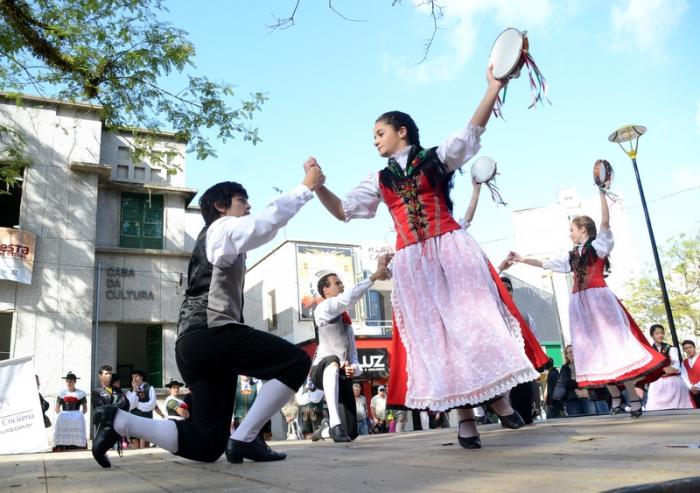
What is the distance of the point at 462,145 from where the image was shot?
3.25m

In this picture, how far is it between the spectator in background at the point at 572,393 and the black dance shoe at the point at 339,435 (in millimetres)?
5013

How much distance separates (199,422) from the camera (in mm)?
3246

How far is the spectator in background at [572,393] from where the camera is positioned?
30.8ft

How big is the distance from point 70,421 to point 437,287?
33.7ft

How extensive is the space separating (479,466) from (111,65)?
661 cm

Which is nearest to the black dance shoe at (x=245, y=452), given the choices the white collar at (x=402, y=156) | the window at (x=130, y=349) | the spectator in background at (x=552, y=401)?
the white collar at (x=402, y=156)

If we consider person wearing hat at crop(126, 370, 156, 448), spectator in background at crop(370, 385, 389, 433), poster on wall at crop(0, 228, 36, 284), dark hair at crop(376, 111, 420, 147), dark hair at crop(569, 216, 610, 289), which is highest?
poster on wall at crop(0, 228, 36, 284)

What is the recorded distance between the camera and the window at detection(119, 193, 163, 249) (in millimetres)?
16938

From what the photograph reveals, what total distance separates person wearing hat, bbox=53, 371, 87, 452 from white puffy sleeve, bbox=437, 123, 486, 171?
10293mm

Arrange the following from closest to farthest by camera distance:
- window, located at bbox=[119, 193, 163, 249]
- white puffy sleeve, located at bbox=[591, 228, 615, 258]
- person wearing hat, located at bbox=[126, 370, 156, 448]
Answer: white puffy sleeve, located at bbox=[591, 228, 615, 258] < person wearing hat, located at bbox=[126, 370, 156, 448] < window, located at bbox=[119, 193, 163, 249]

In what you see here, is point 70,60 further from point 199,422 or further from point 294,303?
point 294,303

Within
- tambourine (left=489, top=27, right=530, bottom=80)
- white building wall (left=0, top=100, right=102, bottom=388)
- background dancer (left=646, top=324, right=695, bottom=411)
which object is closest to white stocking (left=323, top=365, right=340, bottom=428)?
tambourine (left=489, top=27, right=530, bottom=80)

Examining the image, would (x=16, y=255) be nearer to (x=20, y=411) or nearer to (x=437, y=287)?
(x=20, y=411)

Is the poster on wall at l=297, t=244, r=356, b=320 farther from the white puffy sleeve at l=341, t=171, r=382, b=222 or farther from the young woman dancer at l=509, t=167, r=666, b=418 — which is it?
the white puffy sleeve at l=341, t=171, r=382, b=222
